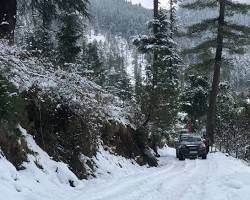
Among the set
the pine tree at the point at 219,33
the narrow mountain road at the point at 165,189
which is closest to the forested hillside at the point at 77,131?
the narrow mountain road at the point at 165,189

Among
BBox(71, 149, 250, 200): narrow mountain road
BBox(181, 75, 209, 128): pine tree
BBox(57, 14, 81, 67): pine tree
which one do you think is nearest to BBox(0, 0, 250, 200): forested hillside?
BBox(71, 149, 250, 200): narrow mountain road

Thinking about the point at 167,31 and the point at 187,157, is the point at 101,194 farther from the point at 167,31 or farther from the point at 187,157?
A: the point at 167,31

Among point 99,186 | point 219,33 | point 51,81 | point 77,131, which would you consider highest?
point 219,33

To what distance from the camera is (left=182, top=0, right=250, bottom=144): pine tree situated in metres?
33.7

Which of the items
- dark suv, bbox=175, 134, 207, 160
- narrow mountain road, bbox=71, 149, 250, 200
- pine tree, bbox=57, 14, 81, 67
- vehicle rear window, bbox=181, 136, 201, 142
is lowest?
dark suv, bbox=175, 134, 207, 160

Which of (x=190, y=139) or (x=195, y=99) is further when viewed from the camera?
(x=195, y=99)

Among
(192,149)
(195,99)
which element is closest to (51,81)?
(192,149)

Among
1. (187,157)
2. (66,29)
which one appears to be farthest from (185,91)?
(187,157)

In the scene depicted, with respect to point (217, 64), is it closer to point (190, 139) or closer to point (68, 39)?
point (190, 139)

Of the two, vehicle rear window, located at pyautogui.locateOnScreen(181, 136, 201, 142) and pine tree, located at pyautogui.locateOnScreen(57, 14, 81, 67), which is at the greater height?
pine tree, located at pyautogui.locateOnScreen(57, 14, 81, 67)

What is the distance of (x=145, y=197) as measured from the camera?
11.6 meters

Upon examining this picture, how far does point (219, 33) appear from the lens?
112 feet

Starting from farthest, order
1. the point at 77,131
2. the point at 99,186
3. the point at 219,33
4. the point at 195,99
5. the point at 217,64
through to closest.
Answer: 1. the point at 195,99
2. the point at 217,64
3. the point at 219,33
4. the point at 77,131
5. the point at 99,186

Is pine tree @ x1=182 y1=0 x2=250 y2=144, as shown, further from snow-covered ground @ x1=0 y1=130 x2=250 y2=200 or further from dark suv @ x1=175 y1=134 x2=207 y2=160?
snow-covered ground @ x1=0 y1=130 x2=250 y2=200
